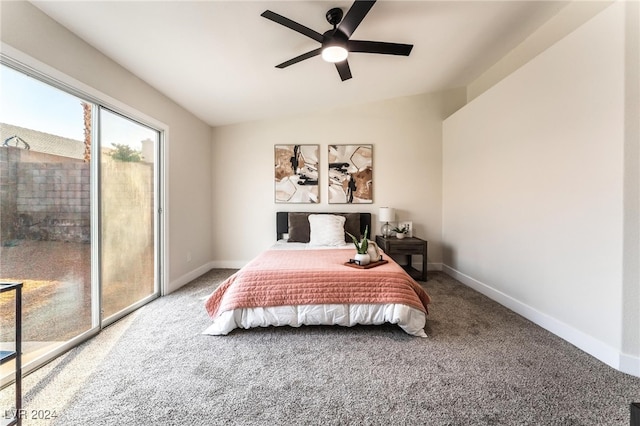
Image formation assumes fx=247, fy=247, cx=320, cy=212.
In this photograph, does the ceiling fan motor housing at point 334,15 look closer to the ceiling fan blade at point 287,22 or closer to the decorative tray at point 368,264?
the ceiling fan blade at point 287,22

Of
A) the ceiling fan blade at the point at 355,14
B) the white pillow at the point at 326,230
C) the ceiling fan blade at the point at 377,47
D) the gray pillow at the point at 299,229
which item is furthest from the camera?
the gray pillow at the point at 299,229

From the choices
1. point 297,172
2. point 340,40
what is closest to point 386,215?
point 297,172

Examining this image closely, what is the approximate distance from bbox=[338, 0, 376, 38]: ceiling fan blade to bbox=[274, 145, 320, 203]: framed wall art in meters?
2.27

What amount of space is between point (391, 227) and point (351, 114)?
1.98 m

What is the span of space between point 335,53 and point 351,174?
2.16 meters

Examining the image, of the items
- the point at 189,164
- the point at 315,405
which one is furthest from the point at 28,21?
the point at 315,405

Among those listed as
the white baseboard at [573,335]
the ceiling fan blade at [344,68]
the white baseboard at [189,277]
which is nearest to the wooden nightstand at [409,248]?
the white baseboard at [573,335]

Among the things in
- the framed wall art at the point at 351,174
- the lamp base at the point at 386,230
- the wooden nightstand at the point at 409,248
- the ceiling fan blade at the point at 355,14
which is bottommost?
the wooden nightstand at the point at 409,248

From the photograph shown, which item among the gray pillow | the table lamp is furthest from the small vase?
the table lamp

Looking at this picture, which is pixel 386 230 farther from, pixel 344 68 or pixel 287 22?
pixel 287 22

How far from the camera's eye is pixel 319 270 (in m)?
2.21

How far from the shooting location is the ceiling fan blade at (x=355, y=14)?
153 centimetres

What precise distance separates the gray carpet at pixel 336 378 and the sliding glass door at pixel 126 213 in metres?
0.43

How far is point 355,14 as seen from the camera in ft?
5.42
